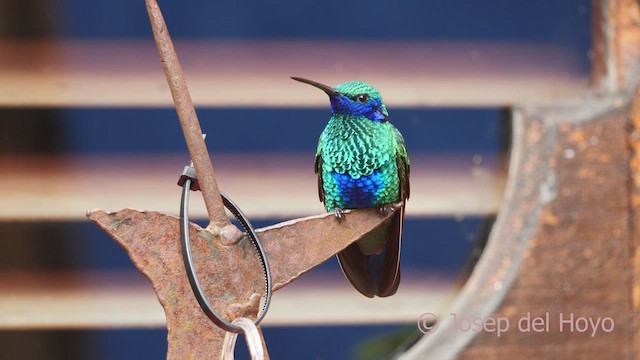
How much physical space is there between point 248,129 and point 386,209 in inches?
36.7

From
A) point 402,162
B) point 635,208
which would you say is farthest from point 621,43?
point 402,162

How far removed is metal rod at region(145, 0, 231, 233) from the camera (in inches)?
26.8

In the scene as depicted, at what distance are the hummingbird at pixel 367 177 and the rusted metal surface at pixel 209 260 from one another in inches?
2.9

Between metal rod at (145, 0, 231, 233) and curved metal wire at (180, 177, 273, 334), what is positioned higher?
metal rod at (145, 0, 231, 233)

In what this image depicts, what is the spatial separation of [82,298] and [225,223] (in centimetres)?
111

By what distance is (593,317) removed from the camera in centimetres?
161

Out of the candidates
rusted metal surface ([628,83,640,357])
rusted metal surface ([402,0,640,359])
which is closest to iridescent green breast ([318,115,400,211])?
rusted metal surface ([402,0,640,359])

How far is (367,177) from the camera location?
844 millimetres

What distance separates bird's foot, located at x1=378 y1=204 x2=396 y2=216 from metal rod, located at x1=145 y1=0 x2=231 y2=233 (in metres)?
0.15

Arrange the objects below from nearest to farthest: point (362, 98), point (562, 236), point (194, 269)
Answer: point (194, 269) → point (362, 98) → point (562, 236)

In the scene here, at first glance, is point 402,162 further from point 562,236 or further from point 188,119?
point 562,236

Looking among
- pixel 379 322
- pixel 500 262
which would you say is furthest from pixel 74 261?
pixel 500 262

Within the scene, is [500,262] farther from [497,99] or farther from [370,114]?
[370,114]

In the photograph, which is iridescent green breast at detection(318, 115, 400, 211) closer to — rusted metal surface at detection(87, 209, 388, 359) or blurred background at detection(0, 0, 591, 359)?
rusted metal surface at detection(87, 209, 388, 359)
